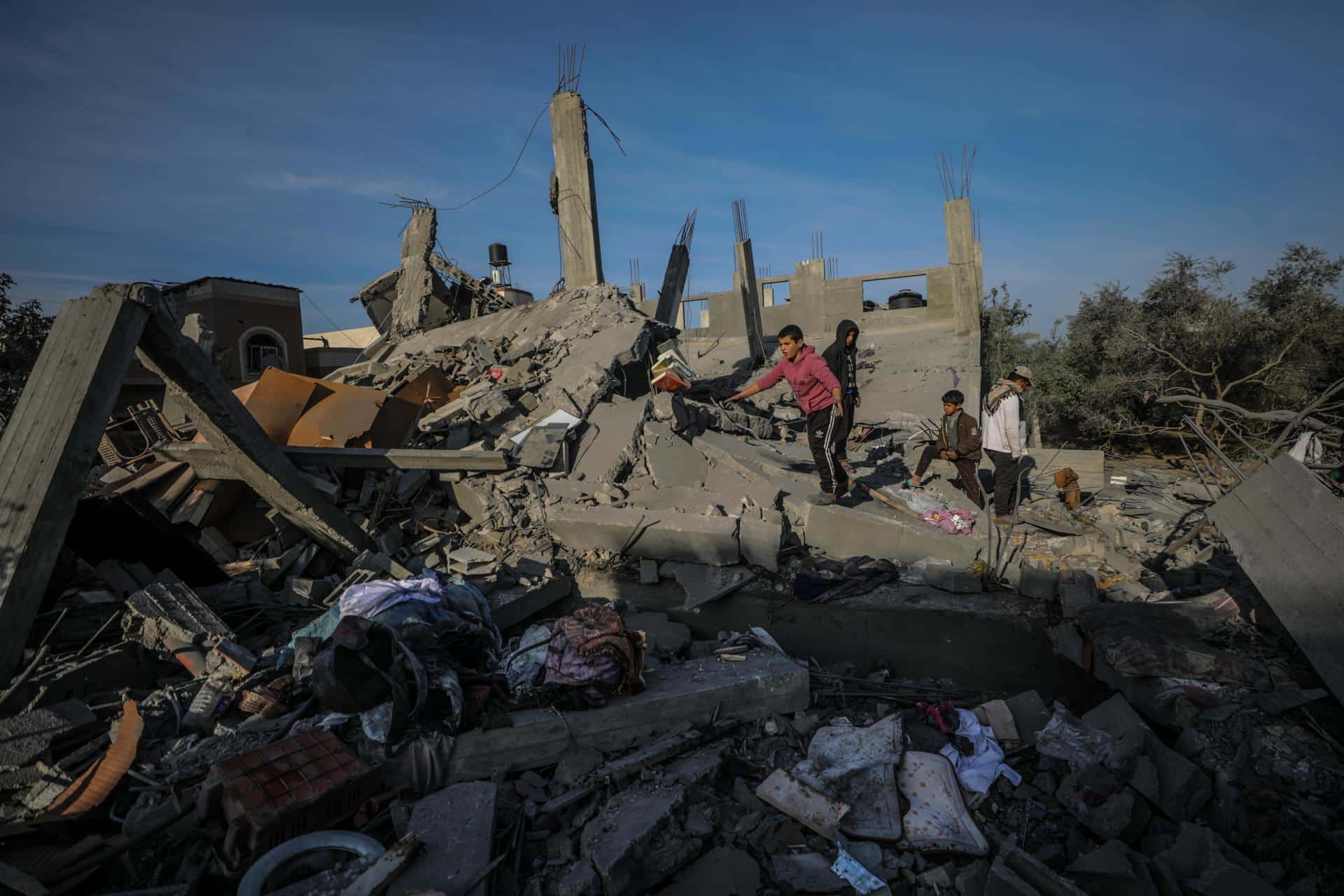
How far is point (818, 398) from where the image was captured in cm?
559

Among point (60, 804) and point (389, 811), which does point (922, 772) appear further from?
point (60, 804)

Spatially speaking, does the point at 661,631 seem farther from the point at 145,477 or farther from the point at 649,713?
the point at 145,477

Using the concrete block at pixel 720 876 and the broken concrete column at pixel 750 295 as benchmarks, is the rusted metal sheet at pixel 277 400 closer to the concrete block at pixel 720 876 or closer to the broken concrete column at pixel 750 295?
the concrete block at pixel 720 876

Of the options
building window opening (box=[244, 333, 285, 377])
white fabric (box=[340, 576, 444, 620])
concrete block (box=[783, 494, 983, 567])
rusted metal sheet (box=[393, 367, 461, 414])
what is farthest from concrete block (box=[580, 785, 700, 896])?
building window opening (box=[244, 333, 285, 377])

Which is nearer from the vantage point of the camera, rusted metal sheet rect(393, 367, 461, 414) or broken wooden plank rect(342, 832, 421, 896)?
broken wooden plank rect(342, 832, 421, 896)

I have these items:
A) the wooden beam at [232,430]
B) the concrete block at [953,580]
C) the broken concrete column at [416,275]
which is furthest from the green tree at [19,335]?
the concrete block at [953,580]

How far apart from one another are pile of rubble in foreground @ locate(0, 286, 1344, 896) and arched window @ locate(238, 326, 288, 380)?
15.6 metres

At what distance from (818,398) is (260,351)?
19890 millimetres

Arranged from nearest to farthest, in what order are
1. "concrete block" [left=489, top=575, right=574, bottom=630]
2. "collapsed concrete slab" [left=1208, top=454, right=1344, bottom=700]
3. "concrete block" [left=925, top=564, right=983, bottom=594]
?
"collapsed concrete slab" [left=1208, top=454, right=1344, bottom=700] → "concrete block" [left=489, top=575, right=574, bottom=630] → "concrete block" [left=925, top=564, right=983, bottom=594]

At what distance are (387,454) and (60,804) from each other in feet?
11.2

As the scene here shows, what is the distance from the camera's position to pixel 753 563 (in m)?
5.37

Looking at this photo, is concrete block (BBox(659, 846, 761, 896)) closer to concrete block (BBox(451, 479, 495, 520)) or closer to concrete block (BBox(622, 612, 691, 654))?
concrete block (BBox(622, 612, 691, 654))

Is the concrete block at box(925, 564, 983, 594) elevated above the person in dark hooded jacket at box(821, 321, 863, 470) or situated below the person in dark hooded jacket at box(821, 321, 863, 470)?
below

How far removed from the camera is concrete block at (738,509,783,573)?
5254 mm
